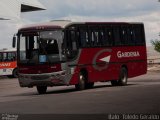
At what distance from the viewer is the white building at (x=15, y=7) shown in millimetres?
73113

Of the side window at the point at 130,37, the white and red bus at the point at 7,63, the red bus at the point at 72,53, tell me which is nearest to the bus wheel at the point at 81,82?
the red bus at the point at 72,53

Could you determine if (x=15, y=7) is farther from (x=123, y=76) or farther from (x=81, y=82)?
(x=81, y=82)

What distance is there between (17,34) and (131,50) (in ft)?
21.7

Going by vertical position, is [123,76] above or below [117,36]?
below

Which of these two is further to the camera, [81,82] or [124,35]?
[124,35]

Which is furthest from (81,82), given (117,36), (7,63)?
(7,63)

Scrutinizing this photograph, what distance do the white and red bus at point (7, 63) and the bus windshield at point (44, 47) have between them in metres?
27.7

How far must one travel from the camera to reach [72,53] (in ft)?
85.7

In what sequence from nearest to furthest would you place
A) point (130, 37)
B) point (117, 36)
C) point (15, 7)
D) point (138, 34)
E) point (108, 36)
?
point (108, 36), point (117, 36), point (130, 37), point (138, 34), point (15, 7)

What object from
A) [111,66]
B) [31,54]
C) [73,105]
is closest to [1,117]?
[73,105]

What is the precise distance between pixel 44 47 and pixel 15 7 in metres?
51.7

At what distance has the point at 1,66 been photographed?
53.2 m

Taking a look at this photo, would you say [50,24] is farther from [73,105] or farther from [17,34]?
[73,105]

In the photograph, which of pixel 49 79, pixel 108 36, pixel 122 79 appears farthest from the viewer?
pixel 122 79
